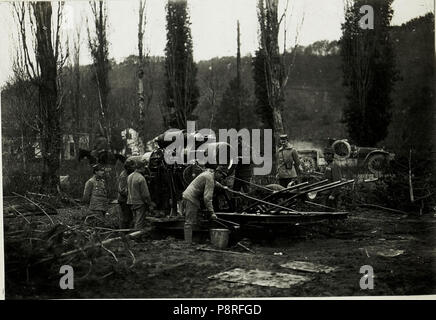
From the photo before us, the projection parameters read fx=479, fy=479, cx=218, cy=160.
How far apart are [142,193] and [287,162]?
3110 millimetres

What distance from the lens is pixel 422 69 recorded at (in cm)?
693

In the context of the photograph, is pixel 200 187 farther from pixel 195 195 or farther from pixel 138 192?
pixel 138 192

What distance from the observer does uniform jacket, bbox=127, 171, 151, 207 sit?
8.23 m

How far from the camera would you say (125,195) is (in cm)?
867

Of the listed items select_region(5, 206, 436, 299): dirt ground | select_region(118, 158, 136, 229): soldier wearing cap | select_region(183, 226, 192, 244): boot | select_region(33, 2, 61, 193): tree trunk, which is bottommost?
select_region(5, 206, 436, 299): dirt ground

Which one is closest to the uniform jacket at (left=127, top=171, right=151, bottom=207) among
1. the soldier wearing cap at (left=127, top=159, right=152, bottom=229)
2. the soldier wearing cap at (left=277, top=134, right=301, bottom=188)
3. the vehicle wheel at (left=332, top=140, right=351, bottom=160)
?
the soldier wearing cap at (left=127, top=159, right=152, bottom=229)

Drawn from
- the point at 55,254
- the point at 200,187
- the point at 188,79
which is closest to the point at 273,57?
the point at 200,187

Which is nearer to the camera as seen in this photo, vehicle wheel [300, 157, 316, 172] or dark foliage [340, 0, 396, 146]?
dark foliage [340, 0, 396, 146]

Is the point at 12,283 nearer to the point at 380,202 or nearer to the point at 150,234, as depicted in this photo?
the point at 150,234

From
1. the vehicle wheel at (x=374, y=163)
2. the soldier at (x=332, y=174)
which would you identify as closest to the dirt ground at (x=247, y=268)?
the soldier at (x=332, y=174)

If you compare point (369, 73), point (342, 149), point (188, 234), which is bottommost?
point (188, 234)

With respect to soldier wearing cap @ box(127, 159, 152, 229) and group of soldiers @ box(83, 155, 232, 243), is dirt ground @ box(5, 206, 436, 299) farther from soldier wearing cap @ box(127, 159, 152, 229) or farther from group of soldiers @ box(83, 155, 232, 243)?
soldier wearing cap @ box(127, 159, 152, 229)
